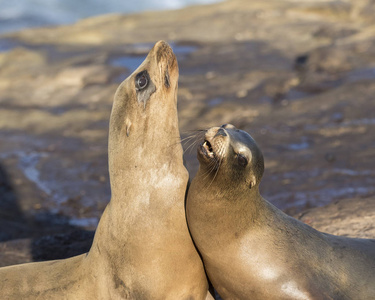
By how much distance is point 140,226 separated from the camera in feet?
14.1

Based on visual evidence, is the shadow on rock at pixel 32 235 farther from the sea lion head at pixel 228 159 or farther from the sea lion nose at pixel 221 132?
the sea lion nose at pixel 221 132

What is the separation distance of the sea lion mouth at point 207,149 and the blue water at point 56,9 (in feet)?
95.0

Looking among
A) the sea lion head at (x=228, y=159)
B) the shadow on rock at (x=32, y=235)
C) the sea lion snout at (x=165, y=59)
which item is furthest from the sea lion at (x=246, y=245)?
the shadow on rock at (x=32, y=235)

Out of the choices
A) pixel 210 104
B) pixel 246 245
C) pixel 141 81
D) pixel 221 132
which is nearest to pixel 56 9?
pixel 210 104

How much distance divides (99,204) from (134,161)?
4654 millimetres

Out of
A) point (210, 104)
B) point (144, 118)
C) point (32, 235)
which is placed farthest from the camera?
point (210, 104)

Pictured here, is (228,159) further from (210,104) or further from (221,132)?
(210,104)

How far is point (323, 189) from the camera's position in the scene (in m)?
8.11

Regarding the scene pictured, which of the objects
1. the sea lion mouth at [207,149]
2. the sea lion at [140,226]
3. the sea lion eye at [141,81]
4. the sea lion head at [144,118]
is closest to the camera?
the sea lion mouth at [207,149]

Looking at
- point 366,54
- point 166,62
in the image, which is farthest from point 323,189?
point 366,54

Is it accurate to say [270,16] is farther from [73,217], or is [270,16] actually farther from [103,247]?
[103,247]

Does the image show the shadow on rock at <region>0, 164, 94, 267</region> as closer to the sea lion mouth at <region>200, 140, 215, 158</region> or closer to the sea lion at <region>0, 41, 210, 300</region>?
the sea lion at <region>0, 41, 210, 300</region>

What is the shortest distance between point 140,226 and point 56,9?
3886 centimetres

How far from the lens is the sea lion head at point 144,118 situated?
4477 millimetres
